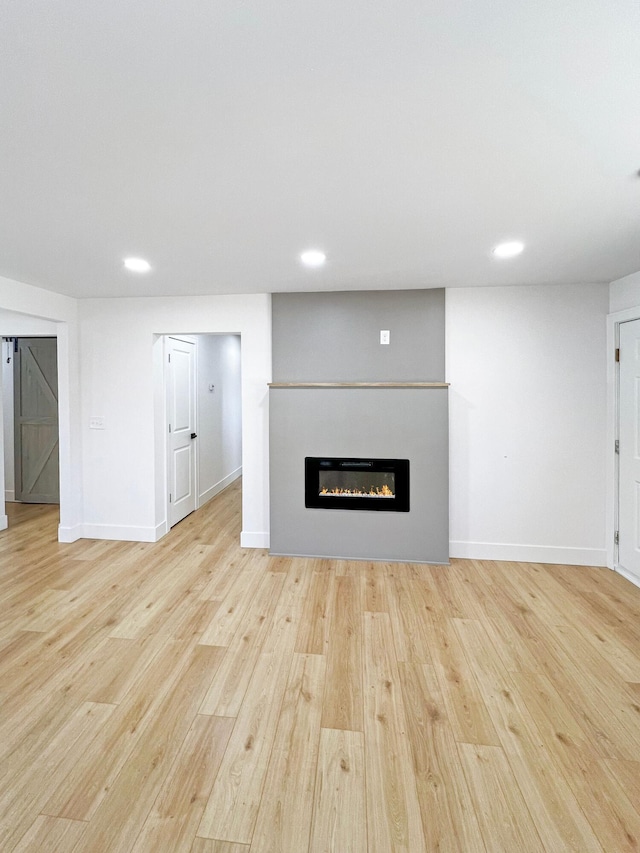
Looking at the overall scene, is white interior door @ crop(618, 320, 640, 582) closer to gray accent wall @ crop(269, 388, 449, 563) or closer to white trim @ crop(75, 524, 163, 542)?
gray accent wall @ crop(269, 388, 449, 563)

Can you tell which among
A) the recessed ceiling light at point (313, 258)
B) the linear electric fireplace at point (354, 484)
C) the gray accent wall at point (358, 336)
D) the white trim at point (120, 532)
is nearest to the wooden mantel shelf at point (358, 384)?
the gray accent wall at point (358, 336)

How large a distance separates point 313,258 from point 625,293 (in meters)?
2.51

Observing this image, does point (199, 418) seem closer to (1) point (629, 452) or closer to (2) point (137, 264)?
(2) point (137, 264)

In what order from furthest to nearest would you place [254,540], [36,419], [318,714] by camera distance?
1. [36,419]
2. [254,540]
3. [318,714]

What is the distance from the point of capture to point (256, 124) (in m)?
1.41

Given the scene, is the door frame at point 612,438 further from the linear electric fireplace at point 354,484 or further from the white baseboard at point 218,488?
the white baseboard at point 218,488

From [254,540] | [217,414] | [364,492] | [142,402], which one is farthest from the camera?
[217,414]

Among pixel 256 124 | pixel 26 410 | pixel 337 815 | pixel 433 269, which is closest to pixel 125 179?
pixel 256 124

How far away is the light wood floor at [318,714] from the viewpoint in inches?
55.7

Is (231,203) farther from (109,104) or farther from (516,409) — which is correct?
(516,409)

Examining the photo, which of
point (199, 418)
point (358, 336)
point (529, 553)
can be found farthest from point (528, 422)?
point (199, 418)

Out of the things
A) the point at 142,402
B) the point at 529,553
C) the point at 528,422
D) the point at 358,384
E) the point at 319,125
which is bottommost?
the point at 529,553

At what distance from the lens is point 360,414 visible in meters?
3.72

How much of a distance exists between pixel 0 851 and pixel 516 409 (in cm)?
393
